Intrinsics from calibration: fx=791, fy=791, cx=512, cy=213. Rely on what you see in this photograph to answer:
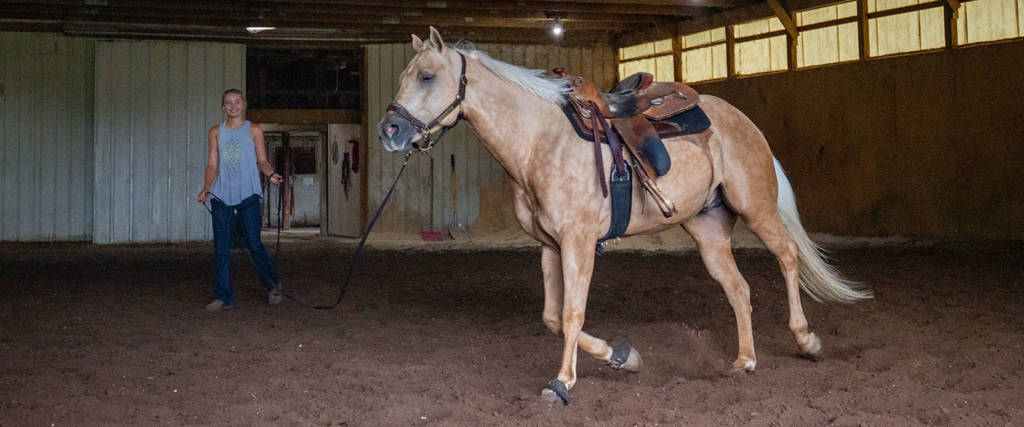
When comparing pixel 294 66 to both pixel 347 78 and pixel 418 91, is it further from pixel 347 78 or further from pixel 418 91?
pixel 418 91

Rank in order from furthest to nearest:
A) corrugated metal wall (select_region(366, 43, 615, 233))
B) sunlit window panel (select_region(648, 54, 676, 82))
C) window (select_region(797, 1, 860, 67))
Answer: corrugated metal wall (select_region(366, 43, 615, 233)) → sunlit window panel (select_region(648, 54, 676, 82)) → window (select_region(797, 1, 860, 67))

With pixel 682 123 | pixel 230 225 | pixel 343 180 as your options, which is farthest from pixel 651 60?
pixel 682 123

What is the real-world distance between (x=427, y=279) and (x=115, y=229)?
835cm

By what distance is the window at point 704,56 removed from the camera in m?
13.1

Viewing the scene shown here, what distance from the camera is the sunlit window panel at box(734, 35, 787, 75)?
485 inches

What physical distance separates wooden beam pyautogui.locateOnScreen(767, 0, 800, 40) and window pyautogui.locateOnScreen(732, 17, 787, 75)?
10.5 inches

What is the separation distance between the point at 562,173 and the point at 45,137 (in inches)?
511

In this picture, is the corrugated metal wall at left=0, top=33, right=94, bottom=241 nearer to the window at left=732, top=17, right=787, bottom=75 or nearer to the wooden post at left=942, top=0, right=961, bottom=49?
the window at left=732, top=17, right=787, bottom=75

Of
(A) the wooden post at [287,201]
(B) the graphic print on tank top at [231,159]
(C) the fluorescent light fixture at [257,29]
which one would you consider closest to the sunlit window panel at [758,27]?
(C) the fluorescent light fixture at [257,29]

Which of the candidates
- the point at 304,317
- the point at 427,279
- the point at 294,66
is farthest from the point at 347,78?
the point at 304,317

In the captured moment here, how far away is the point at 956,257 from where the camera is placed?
8.05 meters

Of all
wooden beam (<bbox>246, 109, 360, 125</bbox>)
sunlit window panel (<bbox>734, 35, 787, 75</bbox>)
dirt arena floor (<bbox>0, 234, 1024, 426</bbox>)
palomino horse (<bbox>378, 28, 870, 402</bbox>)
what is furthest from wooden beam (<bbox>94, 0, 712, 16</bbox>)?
palomino horse (<bbox>378, 28, 870, 402</bbox>)

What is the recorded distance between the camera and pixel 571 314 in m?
3.05

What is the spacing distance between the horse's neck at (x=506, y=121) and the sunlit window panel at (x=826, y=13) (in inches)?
376
